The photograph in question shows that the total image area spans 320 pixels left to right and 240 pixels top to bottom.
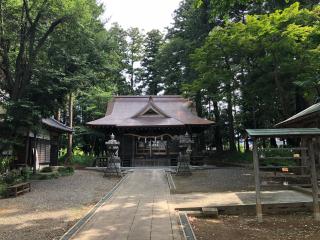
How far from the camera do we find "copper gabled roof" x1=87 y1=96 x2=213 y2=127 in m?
26.1

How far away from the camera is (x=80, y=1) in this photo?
57.1 ft

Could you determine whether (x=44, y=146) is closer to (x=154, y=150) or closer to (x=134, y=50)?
(x=154, y=150)

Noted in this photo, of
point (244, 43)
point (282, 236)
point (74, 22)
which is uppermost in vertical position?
point (74, 22)

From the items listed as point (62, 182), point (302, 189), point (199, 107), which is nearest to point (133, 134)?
point (62, 182)

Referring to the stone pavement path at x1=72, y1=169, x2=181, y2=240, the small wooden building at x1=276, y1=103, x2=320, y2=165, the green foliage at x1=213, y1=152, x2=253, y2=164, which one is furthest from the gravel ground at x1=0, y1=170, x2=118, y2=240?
the green foliage at x1=213, y1=152, x2=253, y2=164

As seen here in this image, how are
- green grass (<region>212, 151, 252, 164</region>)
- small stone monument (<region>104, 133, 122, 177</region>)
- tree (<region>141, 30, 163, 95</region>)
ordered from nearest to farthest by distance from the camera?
small stone monument (<region>104, 133, 122, 177</region>), green grass (<region>212, 151, 252, 164</region>), tree (<region>141, 30, 163, 95</region>)

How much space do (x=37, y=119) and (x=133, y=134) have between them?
11.5 metres

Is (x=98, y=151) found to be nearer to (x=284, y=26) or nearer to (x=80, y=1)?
(x=80, y=1)

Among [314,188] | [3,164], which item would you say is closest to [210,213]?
[314,188]

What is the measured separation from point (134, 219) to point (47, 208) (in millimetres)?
3552

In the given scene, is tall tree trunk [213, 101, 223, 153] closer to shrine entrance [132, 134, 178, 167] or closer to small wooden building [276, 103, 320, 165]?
shrine entrance [132, 134, 178, 167]

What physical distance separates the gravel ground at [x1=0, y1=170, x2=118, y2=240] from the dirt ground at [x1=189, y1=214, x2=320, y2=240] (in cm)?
312

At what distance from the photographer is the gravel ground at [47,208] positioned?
7.53 meters

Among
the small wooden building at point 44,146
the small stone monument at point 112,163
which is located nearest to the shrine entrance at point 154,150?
the small wooden building at point 44,146
